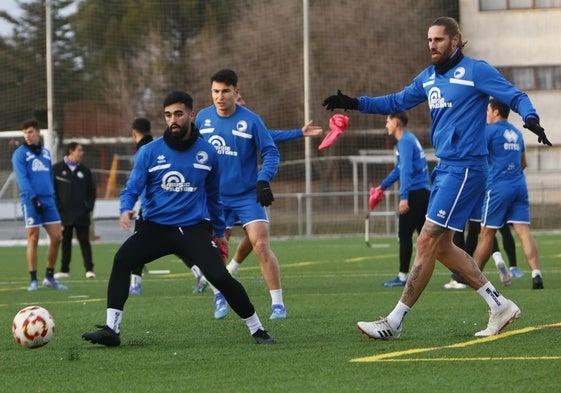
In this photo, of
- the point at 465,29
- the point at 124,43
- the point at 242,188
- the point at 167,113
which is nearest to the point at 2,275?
the point at 242,188

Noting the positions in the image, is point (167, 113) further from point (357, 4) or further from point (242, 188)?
point (357, 4)

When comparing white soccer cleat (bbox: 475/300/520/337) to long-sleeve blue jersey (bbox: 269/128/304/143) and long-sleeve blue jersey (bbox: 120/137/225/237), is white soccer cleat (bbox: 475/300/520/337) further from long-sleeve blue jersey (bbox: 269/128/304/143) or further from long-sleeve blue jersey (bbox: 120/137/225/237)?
long-sleeve blue jersey (bbox: 269/128/304/143)

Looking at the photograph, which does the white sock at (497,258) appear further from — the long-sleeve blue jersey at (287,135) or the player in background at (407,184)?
the long-sleeve blue jersey at (287,135)

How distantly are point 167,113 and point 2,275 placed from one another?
1161cm

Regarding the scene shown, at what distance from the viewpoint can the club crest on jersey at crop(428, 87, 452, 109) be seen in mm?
9172

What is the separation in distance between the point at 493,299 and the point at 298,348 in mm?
1627

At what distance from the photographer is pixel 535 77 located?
4834cm

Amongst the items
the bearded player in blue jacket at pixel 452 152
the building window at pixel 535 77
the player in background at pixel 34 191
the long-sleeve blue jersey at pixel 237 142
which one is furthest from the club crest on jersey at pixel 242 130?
the building window at pixel 535 77

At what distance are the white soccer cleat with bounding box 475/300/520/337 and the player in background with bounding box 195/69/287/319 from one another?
252 cm

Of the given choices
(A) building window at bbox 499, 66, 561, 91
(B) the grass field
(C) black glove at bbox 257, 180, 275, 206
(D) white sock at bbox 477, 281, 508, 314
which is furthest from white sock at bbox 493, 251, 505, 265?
(A) building window at bbox 499, 66, 561, 91

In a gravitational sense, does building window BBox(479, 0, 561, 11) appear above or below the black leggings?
above

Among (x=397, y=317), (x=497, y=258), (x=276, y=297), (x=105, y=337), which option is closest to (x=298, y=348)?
(x=397, y=317)

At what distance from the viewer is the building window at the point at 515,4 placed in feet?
155

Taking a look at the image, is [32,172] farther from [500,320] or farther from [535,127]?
[535,127]
